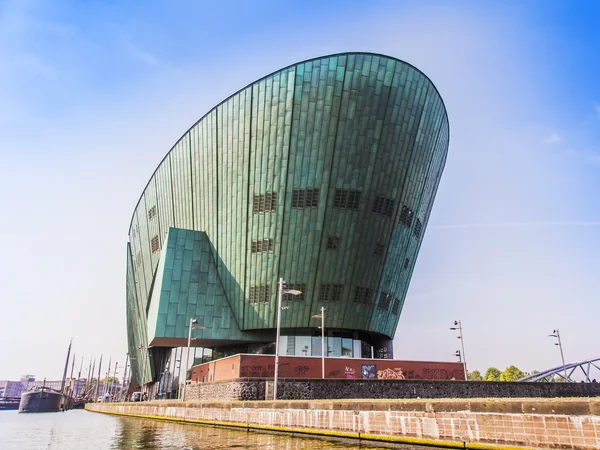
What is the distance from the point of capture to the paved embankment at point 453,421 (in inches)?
277

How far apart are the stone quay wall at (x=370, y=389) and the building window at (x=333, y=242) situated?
12.6 m

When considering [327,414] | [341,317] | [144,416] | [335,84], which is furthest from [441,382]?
[335,84]

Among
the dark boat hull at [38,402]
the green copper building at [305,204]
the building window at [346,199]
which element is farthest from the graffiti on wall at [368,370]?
the dark boat hull at [38,402]

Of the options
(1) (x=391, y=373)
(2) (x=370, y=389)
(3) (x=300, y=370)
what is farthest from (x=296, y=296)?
(2) (x=370, y=389)

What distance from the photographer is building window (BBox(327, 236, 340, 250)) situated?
36250 millimetres

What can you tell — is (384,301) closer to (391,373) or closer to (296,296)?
(391,373)

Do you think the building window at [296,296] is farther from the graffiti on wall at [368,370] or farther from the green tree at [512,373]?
the green tree at [512,373]

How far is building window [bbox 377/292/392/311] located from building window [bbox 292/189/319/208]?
10949mm

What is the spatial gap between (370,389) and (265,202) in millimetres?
17390

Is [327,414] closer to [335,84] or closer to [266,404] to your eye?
[266,404]

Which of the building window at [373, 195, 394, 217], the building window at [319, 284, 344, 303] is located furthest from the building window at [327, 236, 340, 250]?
the building window at [373, 195, 394, 217]

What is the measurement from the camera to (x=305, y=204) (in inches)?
1410

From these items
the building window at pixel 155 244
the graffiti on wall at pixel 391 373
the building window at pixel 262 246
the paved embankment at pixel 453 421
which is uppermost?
the building window at pixel 155 244

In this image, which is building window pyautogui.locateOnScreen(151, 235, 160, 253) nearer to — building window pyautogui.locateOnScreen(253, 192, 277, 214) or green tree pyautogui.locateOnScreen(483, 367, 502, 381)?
building window pyautogui.locateOnScreen(253, 192, 277, 214)
